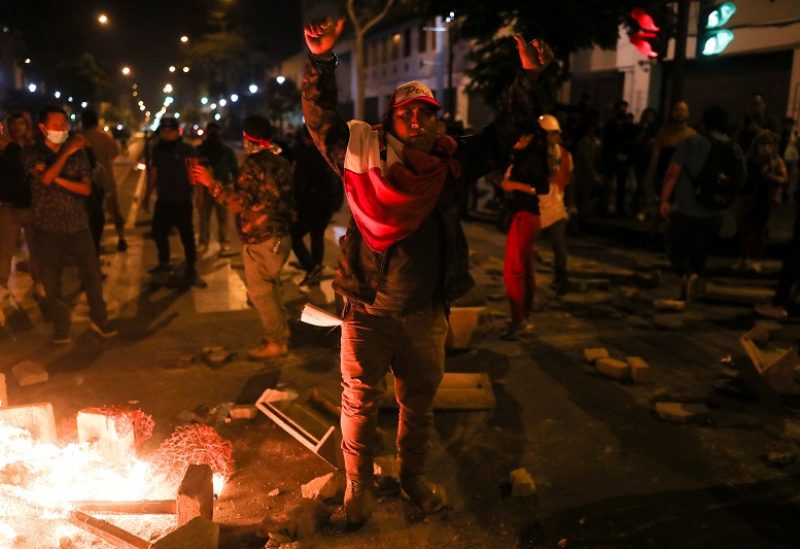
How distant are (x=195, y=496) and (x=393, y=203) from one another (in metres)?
1.67

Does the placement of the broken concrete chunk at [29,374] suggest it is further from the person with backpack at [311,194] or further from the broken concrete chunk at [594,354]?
the broken concrete chunk at [594,354]

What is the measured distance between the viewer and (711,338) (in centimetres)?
669

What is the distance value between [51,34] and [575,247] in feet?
101

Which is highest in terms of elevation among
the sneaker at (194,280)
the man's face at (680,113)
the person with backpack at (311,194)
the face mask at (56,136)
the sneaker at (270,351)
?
the man's face at (680,113)

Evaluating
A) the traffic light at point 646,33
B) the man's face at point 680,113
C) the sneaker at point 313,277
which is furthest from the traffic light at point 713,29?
the sneaker at point 313,277

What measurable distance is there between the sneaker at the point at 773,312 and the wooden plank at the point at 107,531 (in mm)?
6358

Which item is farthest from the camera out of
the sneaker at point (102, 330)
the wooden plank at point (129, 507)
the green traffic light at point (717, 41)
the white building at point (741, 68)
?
the white building at point (741, 68)

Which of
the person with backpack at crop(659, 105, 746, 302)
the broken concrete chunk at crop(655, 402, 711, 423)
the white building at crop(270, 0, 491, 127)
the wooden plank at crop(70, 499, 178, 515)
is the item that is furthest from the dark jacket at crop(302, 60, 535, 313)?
the white building at crop(270, 0, 491, 127)

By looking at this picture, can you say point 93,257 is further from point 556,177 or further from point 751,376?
point 751,376

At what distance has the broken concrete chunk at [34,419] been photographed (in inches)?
162

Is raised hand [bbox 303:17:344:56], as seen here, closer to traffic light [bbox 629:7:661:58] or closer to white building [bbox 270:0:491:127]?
traffic light [bbox 629:7:661:58]

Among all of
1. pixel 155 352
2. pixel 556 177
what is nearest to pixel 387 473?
pixel 155 352

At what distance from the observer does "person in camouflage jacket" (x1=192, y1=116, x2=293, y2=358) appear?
19.1 ft

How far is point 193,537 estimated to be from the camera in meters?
3.08
